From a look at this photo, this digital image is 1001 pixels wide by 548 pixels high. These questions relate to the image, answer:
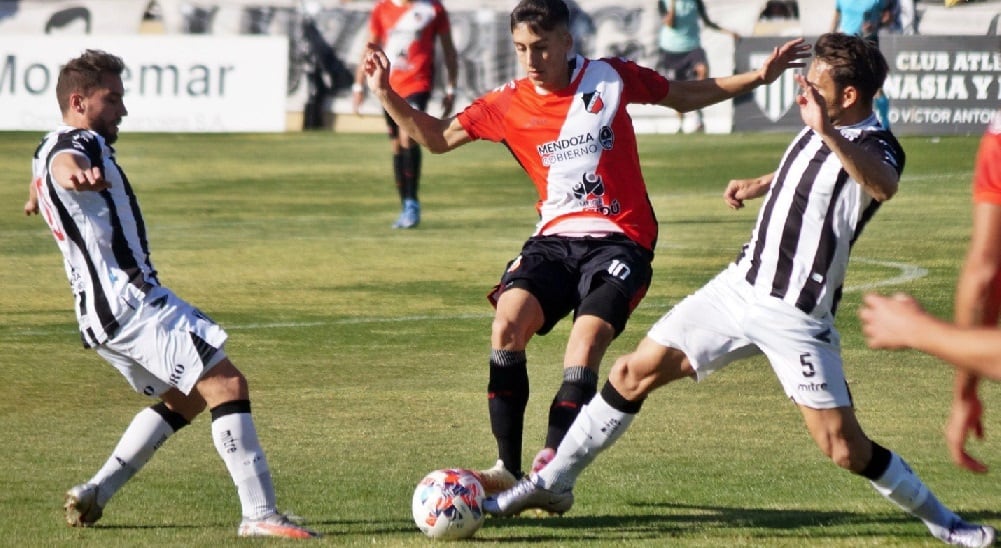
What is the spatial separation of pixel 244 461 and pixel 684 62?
67.6 ft

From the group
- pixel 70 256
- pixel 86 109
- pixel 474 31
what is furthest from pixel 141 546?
pixel 474 31

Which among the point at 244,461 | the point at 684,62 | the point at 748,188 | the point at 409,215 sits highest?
the point at 748,188

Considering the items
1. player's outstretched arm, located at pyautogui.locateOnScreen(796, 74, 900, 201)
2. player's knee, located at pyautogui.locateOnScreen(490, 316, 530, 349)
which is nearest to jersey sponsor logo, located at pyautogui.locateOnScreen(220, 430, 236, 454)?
player's knee, located at pyautogui.locateOnScreen(490, 316, 530, 349)

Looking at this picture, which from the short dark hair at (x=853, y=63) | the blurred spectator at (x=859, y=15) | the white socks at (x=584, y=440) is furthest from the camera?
the blurred spectator at (x=859, y=15)

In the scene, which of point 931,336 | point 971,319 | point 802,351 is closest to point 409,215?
point 802,351

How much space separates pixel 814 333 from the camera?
244 inches

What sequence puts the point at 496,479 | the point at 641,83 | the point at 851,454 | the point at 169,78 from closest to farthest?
the point at 851,454
the point at 496,479
the point at 641,83
the point at 169,78

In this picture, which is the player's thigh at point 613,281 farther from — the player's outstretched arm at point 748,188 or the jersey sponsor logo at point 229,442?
the jersey sponsor logo at point 229,442

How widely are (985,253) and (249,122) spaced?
2331 centimetres

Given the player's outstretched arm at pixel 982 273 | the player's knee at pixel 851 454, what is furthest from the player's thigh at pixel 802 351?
the player's outstretched arm at pixel 982 273

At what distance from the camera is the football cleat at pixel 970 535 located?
610cm

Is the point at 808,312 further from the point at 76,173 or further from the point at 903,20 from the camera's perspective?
the point at 903,20

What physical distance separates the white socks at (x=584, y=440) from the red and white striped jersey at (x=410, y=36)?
11.1 meters

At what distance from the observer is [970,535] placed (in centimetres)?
613
